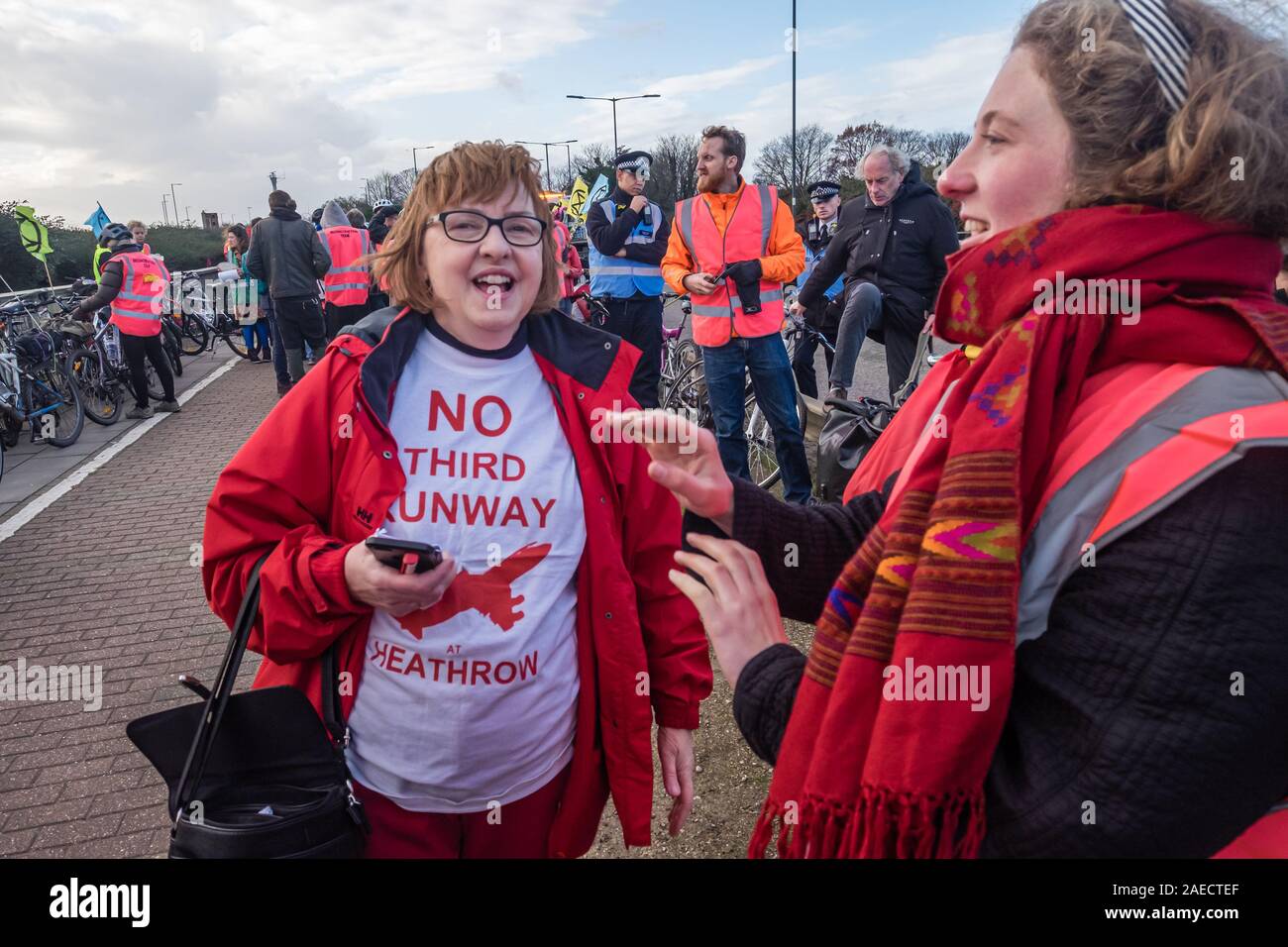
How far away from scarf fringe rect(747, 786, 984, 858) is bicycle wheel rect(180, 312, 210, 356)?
1706cm

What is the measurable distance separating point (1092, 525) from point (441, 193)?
160 centimetres

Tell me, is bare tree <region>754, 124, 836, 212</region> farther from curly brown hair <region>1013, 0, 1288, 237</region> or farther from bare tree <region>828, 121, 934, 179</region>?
curly brown hair <region>1013, 0, 1288, 237</region>

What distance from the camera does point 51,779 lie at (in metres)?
3.35

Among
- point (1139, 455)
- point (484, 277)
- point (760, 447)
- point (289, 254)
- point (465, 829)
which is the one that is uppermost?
point (289, 254)

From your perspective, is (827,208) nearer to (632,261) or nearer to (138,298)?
(632,261)

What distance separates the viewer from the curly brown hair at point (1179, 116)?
0.99 meters

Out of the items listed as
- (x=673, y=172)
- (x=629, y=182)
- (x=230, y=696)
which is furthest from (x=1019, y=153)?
(x=673, y=172)

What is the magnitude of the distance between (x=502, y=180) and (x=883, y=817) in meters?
1.61

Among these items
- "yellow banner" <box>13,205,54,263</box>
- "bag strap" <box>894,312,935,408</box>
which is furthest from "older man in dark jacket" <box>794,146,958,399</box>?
"yellow banner" <box>13,205,54,263</box>

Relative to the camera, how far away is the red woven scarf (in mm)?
965

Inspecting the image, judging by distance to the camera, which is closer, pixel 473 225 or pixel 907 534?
pixel 907 534

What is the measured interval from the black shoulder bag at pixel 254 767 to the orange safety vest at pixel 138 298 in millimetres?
9155

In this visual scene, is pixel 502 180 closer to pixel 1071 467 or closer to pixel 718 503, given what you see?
pixel 718 503

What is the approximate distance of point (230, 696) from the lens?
5.30 feet
